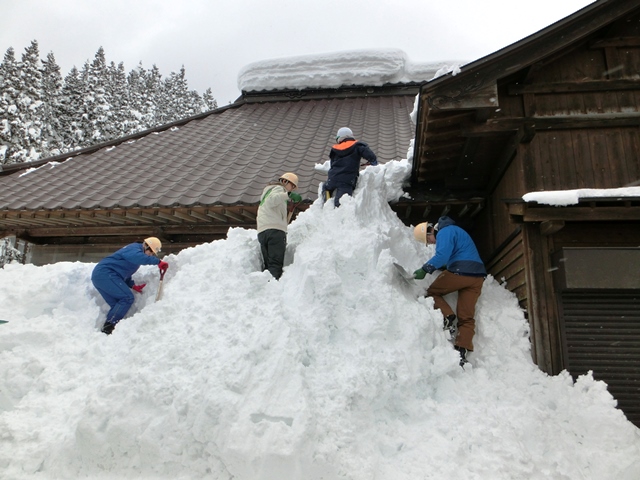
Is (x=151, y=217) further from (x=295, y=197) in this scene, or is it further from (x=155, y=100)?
(x=155, y=100)

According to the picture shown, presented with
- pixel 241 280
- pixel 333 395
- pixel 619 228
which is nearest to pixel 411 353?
pixel 333 395

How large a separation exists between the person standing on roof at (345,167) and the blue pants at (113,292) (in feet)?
8.80

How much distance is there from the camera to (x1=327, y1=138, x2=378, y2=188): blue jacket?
17.0 ft

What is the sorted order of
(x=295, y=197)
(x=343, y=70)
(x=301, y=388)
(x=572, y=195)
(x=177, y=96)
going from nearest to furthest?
Result: (x=301, y=388), (x=572, y=195), (x=295, y=197), (x=343, y=70), (x=177, y=96)

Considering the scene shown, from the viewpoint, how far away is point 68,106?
74.4 feet

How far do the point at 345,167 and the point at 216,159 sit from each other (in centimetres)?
332

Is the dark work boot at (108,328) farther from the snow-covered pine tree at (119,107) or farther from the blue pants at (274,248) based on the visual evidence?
the snow-covered pine tree at (119,107)

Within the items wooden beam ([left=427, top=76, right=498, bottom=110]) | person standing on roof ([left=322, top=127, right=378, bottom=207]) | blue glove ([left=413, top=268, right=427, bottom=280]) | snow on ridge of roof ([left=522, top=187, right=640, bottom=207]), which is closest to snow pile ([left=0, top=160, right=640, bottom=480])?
blue glove ([left=413, top=268, right=427, bottom=280])

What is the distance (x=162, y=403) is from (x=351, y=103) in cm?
892

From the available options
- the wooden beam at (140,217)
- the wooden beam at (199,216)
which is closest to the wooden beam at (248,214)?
the wooden beam at (199,216)

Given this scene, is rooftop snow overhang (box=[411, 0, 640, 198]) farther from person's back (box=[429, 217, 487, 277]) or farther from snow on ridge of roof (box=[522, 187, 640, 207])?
person's back (box=[429, 217, 487, 277])

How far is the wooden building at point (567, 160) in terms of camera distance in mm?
4219

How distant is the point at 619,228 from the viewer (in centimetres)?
446

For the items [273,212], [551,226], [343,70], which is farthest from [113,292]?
[343,70]
